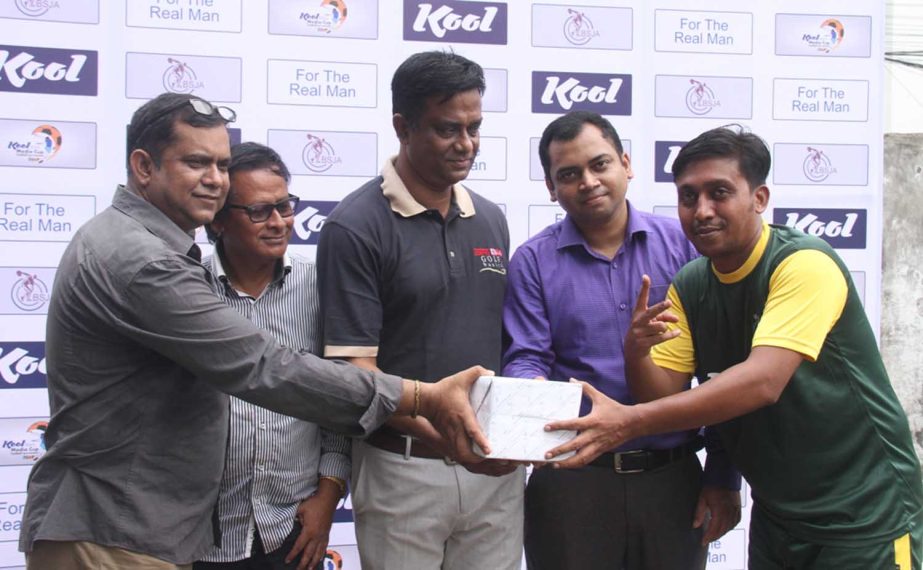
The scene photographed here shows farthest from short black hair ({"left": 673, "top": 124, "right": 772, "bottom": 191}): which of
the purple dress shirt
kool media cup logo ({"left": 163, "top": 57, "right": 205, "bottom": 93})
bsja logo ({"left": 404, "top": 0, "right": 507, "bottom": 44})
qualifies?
kool media cup logo ({"left": 163, "top": 57, "right": 205, "bottom": 93})

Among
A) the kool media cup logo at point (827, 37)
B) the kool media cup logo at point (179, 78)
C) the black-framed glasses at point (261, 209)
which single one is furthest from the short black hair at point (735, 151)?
the kool media cup logo at point (179, 78)

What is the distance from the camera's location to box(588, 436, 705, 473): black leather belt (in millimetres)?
2236

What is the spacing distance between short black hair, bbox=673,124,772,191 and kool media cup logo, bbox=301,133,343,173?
63.7 inches

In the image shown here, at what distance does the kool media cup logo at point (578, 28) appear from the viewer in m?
3.42

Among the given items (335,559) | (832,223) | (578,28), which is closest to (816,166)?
(832,223)

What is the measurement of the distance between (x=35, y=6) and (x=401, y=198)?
1.84 metres

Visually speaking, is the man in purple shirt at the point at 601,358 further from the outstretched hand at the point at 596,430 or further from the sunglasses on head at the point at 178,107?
the sunglasses on head at the point at 178,107

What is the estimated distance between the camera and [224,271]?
2.26 m

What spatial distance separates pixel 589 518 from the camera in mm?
2248

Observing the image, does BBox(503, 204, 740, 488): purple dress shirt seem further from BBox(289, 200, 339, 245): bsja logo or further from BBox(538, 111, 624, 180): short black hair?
BBox(289, 200, 339, 245): bsja logo

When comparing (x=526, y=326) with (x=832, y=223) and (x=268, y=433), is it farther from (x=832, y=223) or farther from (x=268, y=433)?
(x=832, y=223)

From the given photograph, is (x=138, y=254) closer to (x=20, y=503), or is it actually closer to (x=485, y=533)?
(x=485, y=533)

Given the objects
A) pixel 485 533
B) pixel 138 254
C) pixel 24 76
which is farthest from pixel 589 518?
pixel 24 76

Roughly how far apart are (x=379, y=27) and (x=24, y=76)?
4.37ft
